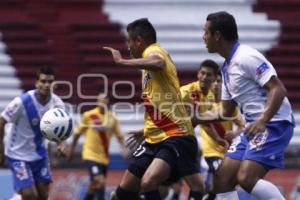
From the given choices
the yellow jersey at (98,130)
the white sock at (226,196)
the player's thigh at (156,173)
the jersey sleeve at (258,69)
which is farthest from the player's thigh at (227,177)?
the yellow jersey at (98,130)

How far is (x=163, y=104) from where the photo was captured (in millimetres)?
8516

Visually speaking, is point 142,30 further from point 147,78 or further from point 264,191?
point 264,191

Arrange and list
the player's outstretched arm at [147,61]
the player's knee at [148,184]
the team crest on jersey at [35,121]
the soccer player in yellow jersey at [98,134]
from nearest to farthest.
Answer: the player's outstretched arm at [147,61]
the player's knee at [148,184]
the team crest on jersey at [35,121]
the soccer player in yellow jersey at [98,134]

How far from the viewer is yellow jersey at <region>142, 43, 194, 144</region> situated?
8516 mm

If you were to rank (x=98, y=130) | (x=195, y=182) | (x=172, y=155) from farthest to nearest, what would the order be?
(x=98, y=130) → (x=195, y=182) → (x=172, y=155)

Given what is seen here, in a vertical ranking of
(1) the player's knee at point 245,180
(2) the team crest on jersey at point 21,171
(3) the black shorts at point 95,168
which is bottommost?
(3) the black shorts at point 95,168

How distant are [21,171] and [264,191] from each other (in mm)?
3499

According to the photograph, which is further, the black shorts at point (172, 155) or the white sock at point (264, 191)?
the black shorts at point (172, 155)

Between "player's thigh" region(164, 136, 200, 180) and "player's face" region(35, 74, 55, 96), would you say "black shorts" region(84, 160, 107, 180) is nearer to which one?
"player's face" region(35, 74, 55, 96)

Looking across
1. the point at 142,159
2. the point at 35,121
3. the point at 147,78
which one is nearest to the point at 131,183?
the point at 142,159

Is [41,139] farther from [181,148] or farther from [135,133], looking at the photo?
[181,148]

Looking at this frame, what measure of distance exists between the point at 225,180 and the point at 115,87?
7758 mm

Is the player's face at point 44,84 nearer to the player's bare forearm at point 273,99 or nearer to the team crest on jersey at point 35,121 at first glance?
the team crest on jersey at point 35,121

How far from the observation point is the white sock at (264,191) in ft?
25.5
